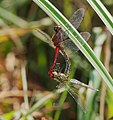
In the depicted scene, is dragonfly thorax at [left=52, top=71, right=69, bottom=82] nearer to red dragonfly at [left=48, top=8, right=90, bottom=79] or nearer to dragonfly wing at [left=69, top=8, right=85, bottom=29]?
red dragonfly at [left=48, top=8, right=90, bottom=79]

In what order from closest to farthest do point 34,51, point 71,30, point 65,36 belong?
point 71,30 < point 65,36 < point 34,51

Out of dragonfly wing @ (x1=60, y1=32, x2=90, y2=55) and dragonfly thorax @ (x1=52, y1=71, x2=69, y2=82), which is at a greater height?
dragonfly wing @ (x1=60, y1=32, x2=90, y2=55)

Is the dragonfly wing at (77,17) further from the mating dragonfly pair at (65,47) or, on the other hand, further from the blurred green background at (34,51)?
the blurred green background at (34,51)

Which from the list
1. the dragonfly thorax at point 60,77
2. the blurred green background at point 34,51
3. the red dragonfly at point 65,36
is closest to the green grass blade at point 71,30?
the red dragonfly at point 65,36

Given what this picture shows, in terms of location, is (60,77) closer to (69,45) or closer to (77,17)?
(69,45)

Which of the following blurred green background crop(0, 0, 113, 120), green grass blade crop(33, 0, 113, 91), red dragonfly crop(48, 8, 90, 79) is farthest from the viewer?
blurred green background crop(0, 0, 113, 120)

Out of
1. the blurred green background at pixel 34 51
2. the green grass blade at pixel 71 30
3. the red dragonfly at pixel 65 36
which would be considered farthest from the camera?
the blurred green background at pixel 34 51

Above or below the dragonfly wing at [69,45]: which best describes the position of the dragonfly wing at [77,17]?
above

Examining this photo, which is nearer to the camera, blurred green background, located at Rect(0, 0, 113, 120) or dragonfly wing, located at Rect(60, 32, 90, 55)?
dragonfly wing, located at Rect(60, 32, 90, 55)

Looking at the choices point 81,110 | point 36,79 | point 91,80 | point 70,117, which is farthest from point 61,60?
point 81,110

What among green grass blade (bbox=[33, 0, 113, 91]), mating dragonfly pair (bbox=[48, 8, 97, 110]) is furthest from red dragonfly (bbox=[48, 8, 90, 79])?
green grass blade (bbox=[33, 0, 113, 91])

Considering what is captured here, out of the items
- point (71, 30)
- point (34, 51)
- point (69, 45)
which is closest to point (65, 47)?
point (69, 45)

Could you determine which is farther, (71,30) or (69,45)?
(69,45)
